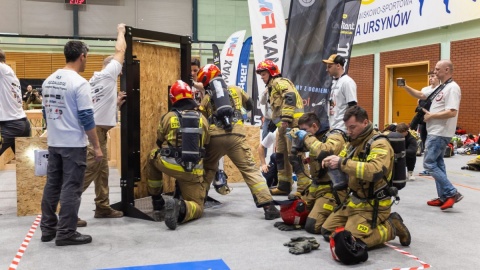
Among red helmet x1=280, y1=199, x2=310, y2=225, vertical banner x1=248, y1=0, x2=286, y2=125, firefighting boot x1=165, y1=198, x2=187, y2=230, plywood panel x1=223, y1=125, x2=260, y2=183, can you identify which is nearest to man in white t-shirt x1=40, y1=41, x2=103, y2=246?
firefighting boot x1=165, y1=198, x2=187, y2=230

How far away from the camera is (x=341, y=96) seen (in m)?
6.14

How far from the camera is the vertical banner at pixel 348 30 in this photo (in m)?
7.67

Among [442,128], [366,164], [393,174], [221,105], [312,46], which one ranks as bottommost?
[393,174]

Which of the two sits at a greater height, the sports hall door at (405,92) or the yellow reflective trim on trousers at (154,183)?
the sports hall door at (405,92)

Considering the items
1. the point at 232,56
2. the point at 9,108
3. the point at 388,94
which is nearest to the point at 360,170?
the point at 9,108

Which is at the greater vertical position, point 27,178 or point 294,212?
point 27,178

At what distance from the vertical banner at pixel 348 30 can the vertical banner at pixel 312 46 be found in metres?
0.73

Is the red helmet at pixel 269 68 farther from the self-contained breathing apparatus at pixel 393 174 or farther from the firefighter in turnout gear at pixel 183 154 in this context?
the self-contained breathing apparatus at pixel 393 174

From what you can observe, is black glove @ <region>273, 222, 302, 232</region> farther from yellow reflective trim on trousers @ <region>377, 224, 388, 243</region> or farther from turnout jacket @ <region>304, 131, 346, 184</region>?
yellow reflective trim on trousers @ <region>377, 224, 388, 243</region>

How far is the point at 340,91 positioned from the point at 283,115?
800mm

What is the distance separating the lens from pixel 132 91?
544 cm

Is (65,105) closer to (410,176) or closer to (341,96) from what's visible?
(341,96)

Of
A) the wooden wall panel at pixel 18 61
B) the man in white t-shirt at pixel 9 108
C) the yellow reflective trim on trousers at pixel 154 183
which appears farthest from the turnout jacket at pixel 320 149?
the wooden wall panel at pixel 18 61

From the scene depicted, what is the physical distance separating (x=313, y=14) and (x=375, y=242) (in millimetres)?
3871
